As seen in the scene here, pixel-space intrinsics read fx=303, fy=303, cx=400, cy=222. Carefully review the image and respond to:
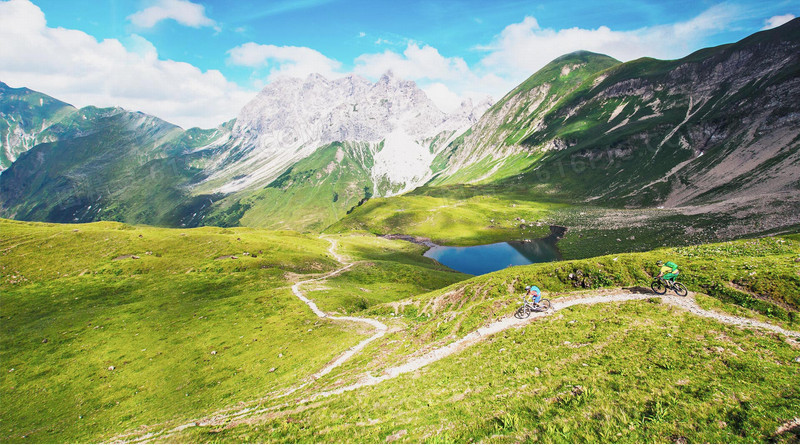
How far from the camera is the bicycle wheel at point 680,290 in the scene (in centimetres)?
2415

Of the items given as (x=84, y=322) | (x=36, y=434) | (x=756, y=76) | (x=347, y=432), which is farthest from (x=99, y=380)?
(x=756, y=76)

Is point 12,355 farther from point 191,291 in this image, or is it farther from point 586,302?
point 586,302

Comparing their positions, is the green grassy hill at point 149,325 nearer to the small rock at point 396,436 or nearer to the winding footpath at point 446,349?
the winding footpath at point 446,349

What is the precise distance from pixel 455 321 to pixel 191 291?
55890mm

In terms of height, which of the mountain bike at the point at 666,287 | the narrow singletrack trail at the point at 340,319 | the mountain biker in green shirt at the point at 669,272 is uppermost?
the mountain biker in green shirt at the point at 669,272

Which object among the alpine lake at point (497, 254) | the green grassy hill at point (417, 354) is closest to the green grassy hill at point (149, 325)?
the green grassy hill at point (417, 354)

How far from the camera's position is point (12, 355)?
118ft

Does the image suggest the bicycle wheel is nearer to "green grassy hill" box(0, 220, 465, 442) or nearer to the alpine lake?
"green grassy hill" box(0, 220, 465, 442)

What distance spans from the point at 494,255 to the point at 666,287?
10761 centimetres

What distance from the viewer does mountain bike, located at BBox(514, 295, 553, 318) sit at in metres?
27.1

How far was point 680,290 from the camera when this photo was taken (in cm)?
2445

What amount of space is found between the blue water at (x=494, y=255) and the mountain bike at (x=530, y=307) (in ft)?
275

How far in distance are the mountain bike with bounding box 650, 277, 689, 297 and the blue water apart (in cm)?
8436

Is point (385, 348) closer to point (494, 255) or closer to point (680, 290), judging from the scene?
point (680, 290)
